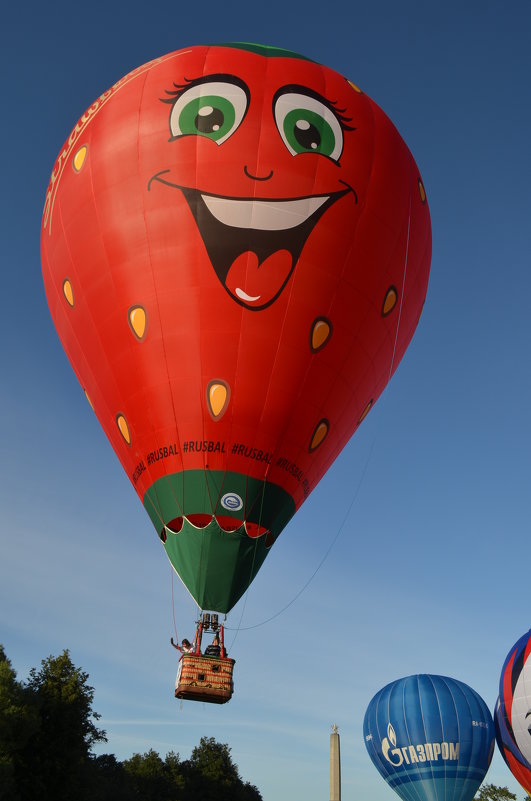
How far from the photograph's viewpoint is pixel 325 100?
13.0m

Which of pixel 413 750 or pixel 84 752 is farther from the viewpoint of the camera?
pixel 413 750

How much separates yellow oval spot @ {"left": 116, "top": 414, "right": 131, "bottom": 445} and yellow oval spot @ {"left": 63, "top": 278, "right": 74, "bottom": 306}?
7.81 ft

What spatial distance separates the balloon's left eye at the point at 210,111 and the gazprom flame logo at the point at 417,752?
22.1m

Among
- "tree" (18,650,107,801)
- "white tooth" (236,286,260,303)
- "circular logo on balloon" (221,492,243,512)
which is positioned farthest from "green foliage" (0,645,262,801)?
"white tooth" (236,286,260,303)

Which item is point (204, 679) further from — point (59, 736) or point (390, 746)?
point (390, 746)

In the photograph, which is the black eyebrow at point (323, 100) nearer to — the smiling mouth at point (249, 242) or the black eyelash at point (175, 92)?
the black eyelash at point (175, 92)

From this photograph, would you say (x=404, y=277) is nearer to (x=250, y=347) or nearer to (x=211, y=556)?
(x=250, y=347)

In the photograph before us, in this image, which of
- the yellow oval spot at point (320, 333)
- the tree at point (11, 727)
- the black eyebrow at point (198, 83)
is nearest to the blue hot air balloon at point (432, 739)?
the tree at point (11, 727)

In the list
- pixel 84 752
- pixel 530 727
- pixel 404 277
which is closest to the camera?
pixel 404 277

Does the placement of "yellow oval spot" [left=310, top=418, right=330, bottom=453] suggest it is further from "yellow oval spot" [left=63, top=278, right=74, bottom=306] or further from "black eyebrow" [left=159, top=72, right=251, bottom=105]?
"black eyebrow" [left=159, top=72, right=251, bottom=105]

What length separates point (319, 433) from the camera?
42.0ft

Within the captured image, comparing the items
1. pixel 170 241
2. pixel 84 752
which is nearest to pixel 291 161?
pixel 170 241

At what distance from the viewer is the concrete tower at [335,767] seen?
7.53 meters

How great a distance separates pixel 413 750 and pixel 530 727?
4.11 metres
